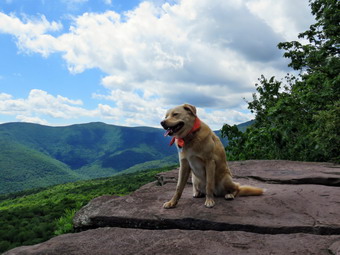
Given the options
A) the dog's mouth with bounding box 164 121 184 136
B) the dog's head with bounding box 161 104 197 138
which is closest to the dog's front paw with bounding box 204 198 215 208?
the dog's head with bounding box 161 104 197 138

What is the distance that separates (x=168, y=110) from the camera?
4539 mm

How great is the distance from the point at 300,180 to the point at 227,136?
815 cm

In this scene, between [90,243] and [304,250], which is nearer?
[304,250]

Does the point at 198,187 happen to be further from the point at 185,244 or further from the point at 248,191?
the point at 185,244

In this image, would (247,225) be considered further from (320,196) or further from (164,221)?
(320,196)

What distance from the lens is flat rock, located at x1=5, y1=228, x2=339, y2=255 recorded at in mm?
3172

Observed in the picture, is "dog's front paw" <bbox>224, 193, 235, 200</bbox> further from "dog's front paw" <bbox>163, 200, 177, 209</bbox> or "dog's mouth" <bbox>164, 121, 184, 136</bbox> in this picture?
"dog's mouth" <bbox>164, 121, 184, 136</bbox>

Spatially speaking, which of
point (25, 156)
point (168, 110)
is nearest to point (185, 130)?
point (168, 110)

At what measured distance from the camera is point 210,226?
4.10 meters

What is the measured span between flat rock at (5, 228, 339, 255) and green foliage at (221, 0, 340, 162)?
6377 millimetres

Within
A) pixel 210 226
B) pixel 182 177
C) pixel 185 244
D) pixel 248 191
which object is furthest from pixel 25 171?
pixel 185 244

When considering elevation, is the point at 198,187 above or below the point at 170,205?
above

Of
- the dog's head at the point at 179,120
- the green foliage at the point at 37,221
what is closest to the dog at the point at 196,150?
the dog's head at the point at 179,120

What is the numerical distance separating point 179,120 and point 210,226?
1737 mm
